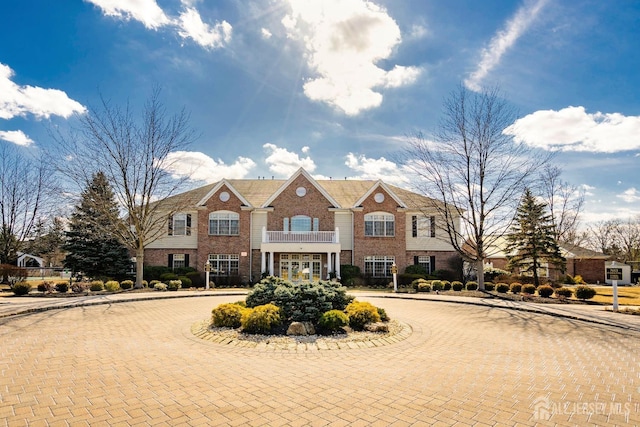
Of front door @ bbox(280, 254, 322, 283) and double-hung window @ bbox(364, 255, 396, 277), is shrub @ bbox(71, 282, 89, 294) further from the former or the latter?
double-hung window @ bbox(364, 255, 396, 277)

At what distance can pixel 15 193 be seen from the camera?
30.1 m

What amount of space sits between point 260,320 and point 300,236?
1962cm

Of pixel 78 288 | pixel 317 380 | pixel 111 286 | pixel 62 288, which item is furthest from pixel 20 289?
pixel 317 380

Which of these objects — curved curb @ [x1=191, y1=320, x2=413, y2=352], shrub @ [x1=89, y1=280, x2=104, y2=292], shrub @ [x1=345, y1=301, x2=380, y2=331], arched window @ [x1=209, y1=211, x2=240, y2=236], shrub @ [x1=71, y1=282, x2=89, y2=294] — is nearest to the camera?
curved curb @ [x1=191, y1=320, x2=413, y2=352]

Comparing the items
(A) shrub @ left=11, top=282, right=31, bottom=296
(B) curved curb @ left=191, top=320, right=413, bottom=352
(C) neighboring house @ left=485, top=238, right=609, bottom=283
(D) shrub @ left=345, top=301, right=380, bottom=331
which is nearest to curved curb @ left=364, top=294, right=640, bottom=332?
(B) curved curb @ left=191, top=320, right=413, bottom=352

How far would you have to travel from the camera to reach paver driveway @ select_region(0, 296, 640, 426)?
4652mm

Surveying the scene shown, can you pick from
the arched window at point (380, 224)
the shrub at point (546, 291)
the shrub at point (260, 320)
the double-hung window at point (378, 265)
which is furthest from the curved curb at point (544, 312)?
the arched window at point (380, 224)

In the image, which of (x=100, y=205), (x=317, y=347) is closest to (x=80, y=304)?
(x=100, y=205)

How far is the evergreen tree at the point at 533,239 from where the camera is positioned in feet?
93.9

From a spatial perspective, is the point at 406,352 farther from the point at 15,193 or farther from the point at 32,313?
the point at 15,193

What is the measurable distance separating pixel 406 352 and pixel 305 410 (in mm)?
3733

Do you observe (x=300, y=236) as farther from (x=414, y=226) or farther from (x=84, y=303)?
(x=84, y=303)

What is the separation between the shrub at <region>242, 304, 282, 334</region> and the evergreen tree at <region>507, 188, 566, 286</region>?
24.8 metres

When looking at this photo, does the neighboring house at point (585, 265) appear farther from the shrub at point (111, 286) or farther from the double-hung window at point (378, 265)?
the shrub at point (111, 286)
